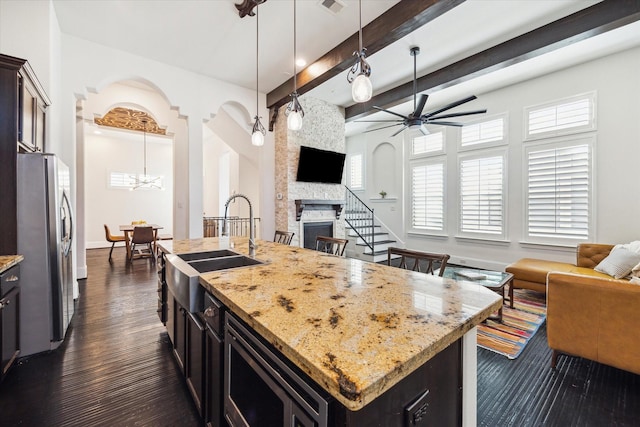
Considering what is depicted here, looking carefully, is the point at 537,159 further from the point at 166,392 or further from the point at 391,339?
the point at 166,392

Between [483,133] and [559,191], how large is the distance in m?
1.71

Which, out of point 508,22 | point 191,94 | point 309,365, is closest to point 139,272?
point 191,94

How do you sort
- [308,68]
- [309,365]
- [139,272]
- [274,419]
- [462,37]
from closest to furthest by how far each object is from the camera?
[309,365], [274,419], [462,37], [308,68], [139,272]

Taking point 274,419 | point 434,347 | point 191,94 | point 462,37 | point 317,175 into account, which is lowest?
point 274,419

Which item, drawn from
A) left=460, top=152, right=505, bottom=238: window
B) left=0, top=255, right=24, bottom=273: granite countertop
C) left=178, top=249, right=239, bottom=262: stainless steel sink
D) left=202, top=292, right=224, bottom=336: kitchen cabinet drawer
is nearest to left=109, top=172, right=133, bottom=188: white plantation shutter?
left=0, top=255, right=24, bottom=273: granite countertop

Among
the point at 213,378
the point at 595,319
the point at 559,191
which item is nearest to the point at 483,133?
the point at 559,191

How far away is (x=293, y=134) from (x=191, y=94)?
191cm

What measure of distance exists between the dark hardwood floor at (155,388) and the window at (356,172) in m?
5.87

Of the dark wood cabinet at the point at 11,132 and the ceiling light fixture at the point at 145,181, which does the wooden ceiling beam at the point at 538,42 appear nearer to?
the dark wood cabinet at the point at 11,132

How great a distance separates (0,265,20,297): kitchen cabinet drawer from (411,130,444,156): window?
664cm

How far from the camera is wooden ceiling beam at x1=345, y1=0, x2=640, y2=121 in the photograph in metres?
2.88

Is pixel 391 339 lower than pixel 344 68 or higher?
lower

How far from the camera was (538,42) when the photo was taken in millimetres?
3395

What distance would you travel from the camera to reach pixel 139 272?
519 cm
